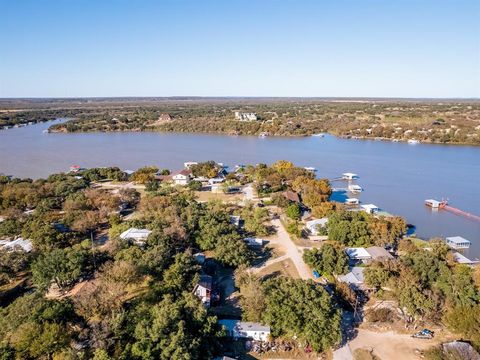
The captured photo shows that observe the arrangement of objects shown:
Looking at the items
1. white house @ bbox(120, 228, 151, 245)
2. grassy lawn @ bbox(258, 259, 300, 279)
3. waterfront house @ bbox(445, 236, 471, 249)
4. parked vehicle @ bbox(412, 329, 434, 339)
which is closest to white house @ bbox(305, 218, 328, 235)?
grassy lawn @ bbox(258, 259, 300, 279)

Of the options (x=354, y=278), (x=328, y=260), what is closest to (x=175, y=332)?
(x=328, y=260)

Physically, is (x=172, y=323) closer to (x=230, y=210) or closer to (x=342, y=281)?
(x=342, y=281)

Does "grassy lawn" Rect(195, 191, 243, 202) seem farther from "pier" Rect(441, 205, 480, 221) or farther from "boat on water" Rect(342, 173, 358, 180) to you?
"pier" Rect(441, 205, 480, 221)

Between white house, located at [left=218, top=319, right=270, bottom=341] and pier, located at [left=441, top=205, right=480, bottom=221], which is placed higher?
white house, located at [left=218, top=319, right=270, bottom=341]

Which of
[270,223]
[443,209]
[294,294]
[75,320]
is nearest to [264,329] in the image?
[294,294]

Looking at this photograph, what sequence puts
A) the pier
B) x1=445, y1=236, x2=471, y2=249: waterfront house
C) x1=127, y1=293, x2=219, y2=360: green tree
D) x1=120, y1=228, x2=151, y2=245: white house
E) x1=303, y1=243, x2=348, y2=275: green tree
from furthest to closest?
the pier < x1=445, y1=236, x2=471, y2=249: waterfront house < x1=120, y1=228, x2=151, y2=245: white house < x1=303, y1=243, x2=348, y2=275: green tree < x1=127, y1=293, x2=219, y2=360: green tree

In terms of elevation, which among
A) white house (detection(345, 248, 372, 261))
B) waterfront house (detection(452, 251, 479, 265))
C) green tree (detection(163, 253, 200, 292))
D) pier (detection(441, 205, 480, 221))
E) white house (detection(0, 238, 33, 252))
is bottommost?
pier (detection(441, 205, 480, 221))

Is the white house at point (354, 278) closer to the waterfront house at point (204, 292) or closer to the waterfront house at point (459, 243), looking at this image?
the waterfront house at point (204, 292)
